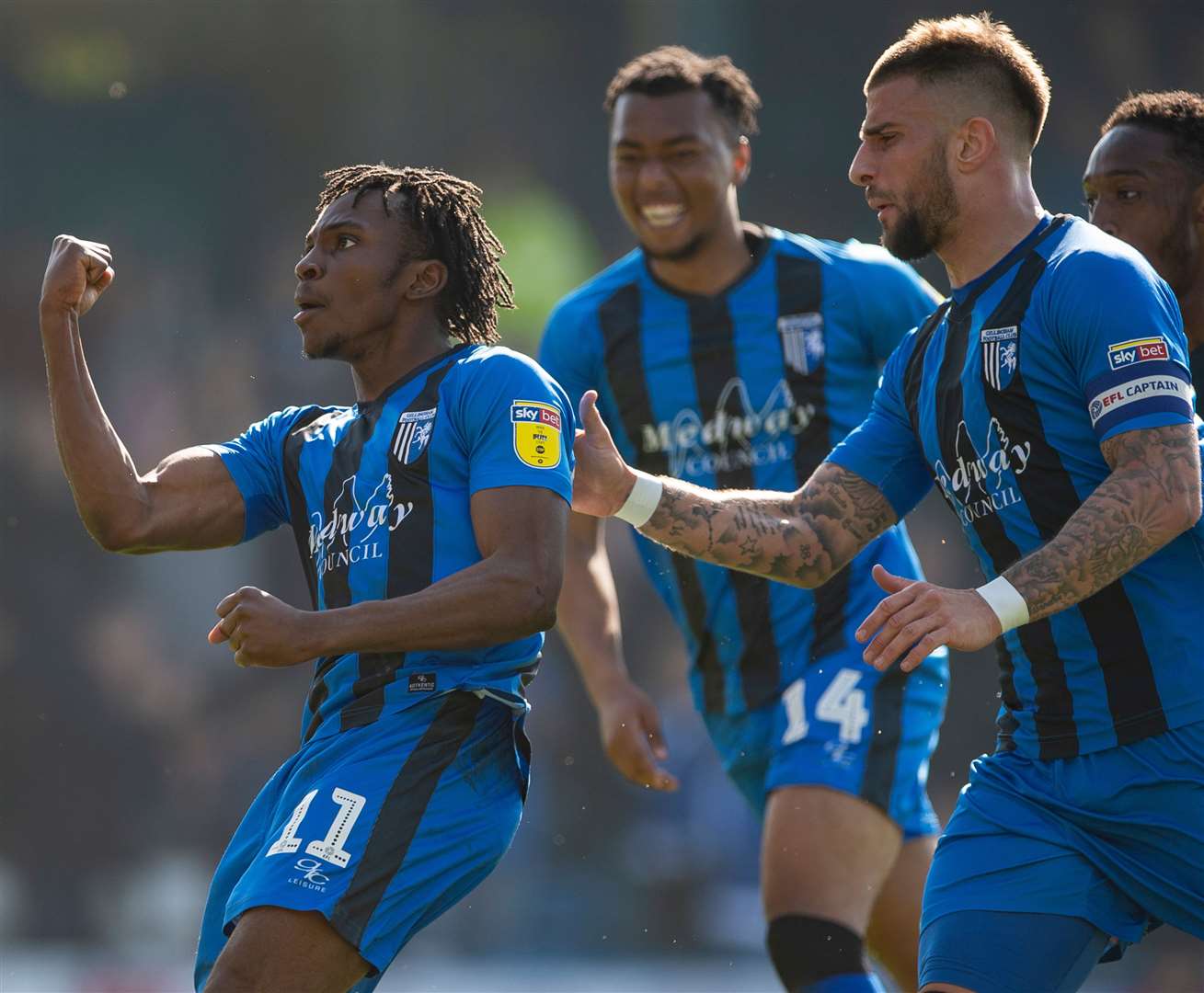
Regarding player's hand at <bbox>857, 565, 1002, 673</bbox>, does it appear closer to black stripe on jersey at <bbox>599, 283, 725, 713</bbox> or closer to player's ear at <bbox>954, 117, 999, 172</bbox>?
player's ear at <bbox>954, 117, 999, 172</bbox>

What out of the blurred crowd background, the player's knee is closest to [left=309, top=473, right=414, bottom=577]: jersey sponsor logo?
the player's knee

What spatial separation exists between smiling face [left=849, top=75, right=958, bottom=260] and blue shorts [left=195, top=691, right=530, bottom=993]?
1404 millimetres

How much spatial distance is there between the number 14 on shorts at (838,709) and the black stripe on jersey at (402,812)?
154cm

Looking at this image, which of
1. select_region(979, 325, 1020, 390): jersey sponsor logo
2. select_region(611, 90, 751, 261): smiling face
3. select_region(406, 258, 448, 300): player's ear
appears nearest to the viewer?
select_region(979, 325, 1020, 390): jersey sponsor logo

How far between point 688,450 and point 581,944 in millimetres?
4824

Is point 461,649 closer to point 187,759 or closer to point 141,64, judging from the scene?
point 187,759

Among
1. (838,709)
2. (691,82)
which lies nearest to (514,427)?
(838,709)

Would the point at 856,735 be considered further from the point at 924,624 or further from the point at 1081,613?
the point at 924,624

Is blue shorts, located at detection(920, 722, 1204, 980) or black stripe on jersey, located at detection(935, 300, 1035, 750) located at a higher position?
black stripe on jersey, located at detection(935, 300, 1035, 750)

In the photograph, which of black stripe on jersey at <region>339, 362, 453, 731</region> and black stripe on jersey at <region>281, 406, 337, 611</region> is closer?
black stripe on jersey at <region>339, 362, 453, 731</region>

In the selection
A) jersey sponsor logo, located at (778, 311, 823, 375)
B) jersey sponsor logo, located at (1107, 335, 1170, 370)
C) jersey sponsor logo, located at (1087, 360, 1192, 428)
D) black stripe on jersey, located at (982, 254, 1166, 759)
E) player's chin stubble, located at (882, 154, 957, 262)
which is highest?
player's chin stubble, located at (882, 154, 957, 262)

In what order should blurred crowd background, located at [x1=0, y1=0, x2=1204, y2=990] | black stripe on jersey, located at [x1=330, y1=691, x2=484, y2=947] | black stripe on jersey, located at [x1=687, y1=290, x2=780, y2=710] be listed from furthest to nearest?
1. blurred crowd background, located at [x1=0, y1=0, x2=1204, y2=990]
2. black stripe on jersey, located at [x1=687, y1=290, x2=780, y2=710]
3. black stripe on jersey, located at [x1=330, y1=691, x2=484, y2=947]

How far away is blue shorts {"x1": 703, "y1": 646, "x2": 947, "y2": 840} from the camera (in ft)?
16.0

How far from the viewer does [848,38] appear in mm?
11562
